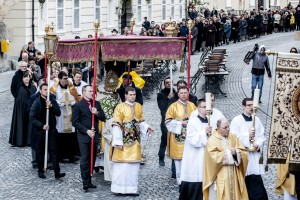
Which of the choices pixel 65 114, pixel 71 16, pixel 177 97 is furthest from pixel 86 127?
pixel 71 16

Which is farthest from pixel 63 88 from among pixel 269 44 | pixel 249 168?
pixel 269 44

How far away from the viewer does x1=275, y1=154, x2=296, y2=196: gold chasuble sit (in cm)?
1232

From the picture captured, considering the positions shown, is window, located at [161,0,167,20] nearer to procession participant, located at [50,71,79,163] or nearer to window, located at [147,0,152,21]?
window, located at [147,0,152,21]

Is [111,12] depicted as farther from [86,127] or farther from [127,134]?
[127,134]

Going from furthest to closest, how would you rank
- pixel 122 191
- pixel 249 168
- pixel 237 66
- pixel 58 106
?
1. pixel 237 66
2. pixel 58 106
3. pixel 122 191
4. pixel 249 168

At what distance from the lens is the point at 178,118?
1414 cm

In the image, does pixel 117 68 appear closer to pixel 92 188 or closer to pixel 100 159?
pixel 100 159

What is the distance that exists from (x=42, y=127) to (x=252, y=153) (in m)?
4.02

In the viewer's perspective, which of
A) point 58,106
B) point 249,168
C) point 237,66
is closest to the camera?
point 249,168

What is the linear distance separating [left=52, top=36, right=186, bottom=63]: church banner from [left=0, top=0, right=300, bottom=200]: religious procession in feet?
0.06

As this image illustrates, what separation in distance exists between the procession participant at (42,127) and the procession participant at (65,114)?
1.23m

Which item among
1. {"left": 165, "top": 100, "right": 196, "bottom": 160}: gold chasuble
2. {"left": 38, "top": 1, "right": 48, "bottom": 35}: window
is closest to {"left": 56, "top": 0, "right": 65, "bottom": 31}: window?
{"left": 38, "top": 1, "right": 48, "bottom": 35}: window

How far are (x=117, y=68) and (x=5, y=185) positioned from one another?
341 cm

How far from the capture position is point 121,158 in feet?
45.6
